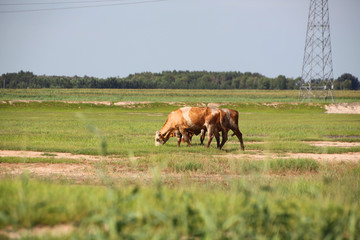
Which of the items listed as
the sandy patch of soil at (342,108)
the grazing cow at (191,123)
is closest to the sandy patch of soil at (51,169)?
the grazing cow at (191,123)

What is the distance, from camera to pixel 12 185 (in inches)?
301

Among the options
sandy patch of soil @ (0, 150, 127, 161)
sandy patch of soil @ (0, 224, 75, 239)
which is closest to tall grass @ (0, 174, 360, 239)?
sandy patch of soil @ (0, 224, 75, 239)

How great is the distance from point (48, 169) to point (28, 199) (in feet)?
30.5

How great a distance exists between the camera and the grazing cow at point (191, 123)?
23.0m

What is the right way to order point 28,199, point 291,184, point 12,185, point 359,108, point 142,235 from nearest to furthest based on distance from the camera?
point 142,235 → point 28,199 → point 12,185 → point 291,184 → point 359,108

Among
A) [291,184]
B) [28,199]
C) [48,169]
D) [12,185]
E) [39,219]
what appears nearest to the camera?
[39,219]

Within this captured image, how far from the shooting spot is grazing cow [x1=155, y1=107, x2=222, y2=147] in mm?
23016

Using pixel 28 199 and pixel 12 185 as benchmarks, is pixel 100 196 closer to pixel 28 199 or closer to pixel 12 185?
pixel 28 199

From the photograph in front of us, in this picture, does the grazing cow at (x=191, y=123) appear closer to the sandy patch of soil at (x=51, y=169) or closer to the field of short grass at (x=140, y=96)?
the sandy patch of soil at (x=51, y=169)

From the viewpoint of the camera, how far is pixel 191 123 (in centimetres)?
2356

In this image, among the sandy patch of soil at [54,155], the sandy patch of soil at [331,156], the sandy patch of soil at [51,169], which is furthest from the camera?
the sandy patch of soil at [331,156]

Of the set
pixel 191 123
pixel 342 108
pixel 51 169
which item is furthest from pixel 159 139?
pixel 342 108

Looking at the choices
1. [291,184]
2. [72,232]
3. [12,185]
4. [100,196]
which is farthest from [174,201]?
[291,184]

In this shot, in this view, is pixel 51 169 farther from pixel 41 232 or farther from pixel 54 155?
pixel 41 232
